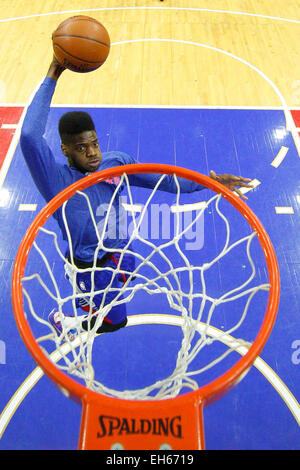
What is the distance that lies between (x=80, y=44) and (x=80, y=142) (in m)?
0.76

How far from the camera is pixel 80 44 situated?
2.75 meters

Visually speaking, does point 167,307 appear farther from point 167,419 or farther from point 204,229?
point 167,419

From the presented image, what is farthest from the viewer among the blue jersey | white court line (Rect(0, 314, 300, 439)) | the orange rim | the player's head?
white court line (Rect(0, 314, 300, 439))

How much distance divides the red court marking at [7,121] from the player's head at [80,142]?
2311 millimetres

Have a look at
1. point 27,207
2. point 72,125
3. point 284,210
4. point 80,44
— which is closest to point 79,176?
point 72,125

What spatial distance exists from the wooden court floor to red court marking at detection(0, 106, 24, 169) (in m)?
0.01

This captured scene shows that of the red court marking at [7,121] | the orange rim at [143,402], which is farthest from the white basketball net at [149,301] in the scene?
the red court marking at [7,121]

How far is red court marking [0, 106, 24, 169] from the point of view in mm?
4746

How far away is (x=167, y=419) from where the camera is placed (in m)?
1.61

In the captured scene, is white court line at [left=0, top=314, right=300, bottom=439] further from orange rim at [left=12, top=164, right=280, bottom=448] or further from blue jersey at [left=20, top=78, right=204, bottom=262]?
orange rim at [left=12, top=164, right=280, bottom=448]

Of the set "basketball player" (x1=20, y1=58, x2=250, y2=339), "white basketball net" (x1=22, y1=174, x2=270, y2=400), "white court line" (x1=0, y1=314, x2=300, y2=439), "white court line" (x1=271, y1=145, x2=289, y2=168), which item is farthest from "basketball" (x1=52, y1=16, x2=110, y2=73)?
"white court line" (x1=271, y1=145, x2=289, y2=168)

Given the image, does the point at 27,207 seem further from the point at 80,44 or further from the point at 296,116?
the point at 296,116

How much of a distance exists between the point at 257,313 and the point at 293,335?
1.11ft
